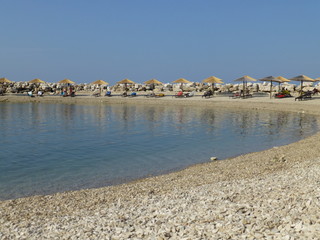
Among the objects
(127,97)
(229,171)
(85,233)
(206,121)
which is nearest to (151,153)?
(229,171)

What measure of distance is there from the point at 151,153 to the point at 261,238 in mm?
11120

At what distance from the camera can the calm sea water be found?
468 inches

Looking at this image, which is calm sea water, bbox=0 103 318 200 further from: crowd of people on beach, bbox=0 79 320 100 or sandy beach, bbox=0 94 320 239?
crowd of people on beach, bbox=0 79 320 100

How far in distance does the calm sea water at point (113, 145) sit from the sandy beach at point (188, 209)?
7.94ft

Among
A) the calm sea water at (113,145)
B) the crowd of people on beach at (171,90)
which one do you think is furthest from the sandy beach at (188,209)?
the crowd of people on beach at (171,90)

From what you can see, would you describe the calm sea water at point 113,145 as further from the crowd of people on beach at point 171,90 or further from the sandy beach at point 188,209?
the crowd of people on beach at point 171,90

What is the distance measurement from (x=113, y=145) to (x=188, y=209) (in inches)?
471

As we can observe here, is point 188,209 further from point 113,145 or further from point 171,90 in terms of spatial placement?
point 171,90

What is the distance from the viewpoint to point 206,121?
28047 millimetres

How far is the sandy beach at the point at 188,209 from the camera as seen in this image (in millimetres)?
5402

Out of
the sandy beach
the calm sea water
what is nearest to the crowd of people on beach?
the calm sea water

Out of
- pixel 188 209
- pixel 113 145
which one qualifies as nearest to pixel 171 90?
pixel 113 145

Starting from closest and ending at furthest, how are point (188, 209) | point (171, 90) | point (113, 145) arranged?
point (188, 209), point (113, 145), point (171, 90)

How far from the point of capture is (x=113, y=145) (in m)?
18.1
